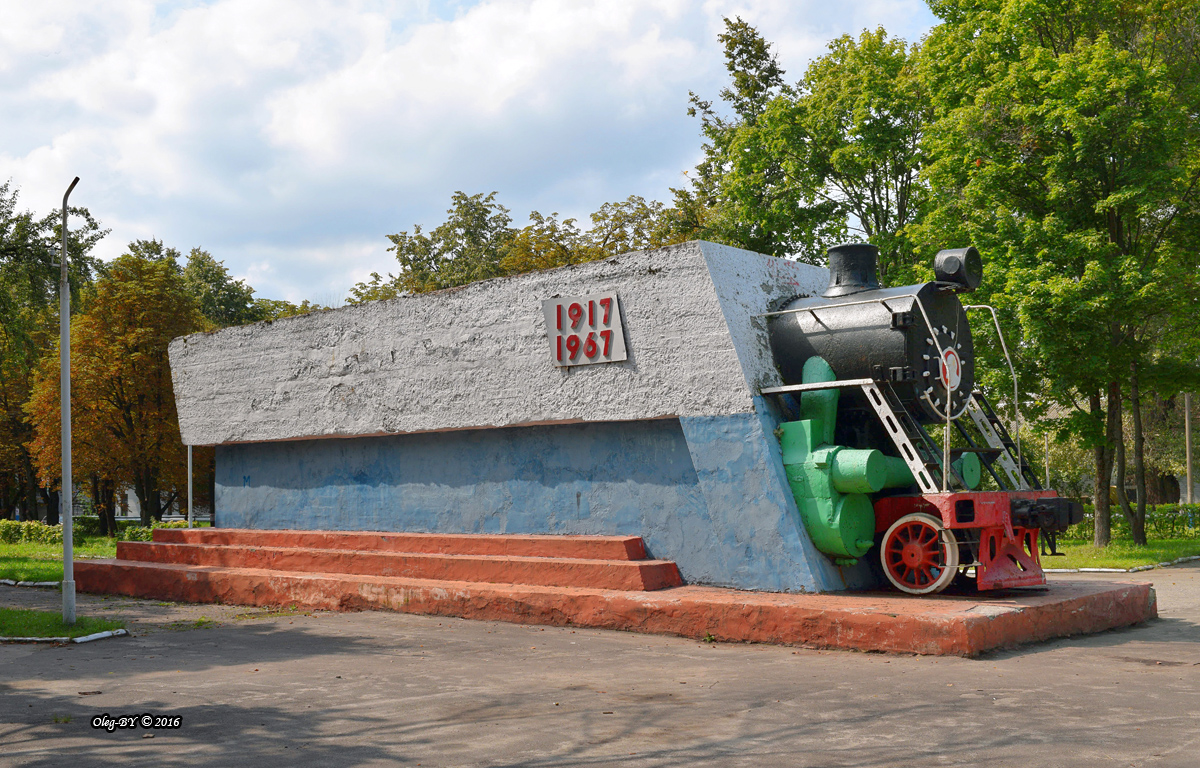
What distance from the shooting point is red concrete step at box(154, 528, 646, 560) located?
1222cm

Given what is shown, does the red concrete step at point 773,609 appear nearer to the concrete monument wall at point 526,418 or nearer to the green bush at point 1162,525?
the concrete monument wall at point 526,418

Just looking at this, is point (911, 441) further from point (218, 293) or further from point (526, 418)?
point (218, 293)

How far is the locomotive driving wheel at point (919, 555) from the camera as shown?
10.2 m

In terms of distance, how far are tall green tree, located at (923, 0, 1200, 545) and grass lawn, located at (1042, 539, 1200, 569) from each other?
766 mm

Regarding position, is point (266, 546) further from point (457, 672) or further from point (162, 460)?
point (162, 460)

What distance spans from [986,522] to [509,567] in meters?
5.62

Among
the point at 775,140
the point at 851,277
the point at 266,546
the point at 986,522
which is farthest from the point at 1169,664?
the point at 775,140

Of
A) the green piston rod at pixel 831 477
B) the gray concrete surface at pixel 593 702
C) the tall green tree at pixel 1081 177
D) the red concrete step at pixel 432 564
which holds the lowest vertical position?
the gray concrete surface at pixel 593 702

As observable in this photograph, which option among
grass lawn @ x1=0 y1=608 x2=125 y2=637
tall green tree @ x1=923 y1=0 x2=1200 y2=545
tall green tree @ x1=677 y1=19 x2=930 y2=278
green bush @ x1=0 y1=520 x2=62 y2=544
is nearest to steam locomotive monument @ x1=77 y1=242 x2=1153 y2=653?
grass lawn @ x1=0 y1=608 x2=125 y2=637

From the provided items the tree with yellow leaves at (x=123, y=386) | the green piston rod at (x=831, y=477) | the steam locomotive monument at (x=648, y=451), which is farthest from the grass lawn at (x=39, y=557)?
the green piston rod at (x=831, y=477)

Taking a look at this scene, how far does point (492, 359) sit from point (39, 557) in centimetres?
1847

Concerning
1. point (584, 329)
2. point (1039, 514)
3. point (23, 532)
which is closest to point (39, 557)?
point (23, 532)

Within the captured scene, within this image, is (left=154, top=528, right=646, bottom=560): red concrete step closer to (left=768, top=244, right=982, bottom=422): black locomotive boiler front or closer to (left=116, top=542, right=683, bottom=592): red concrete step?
(left=116, top=542, right=683, bottom=592): red concrete step

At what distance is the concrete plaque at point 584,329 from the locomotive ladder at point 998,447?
165 inches
